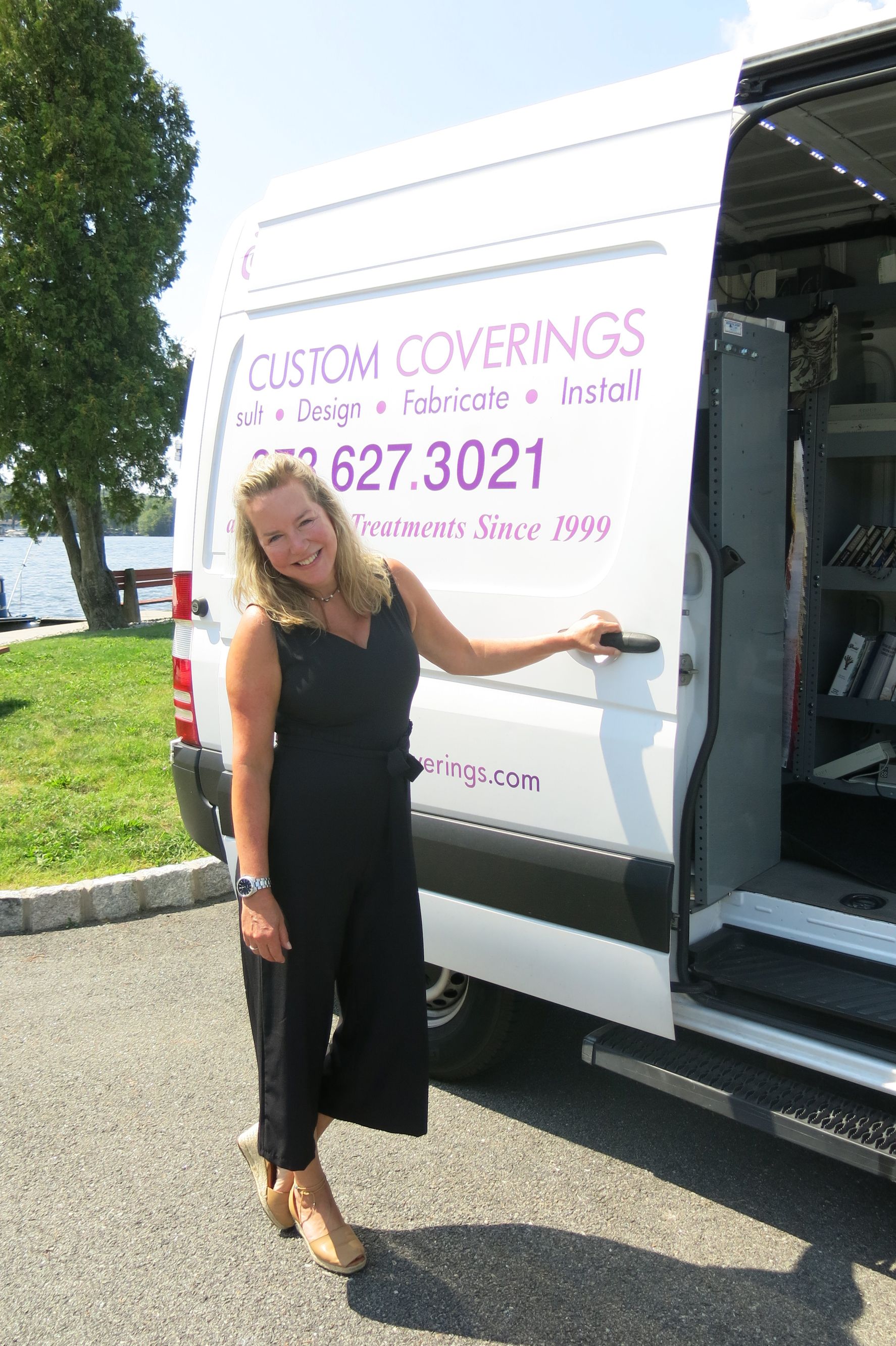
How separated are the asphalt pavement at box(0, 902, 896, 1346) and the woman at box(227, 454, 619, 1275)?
0.15 meters

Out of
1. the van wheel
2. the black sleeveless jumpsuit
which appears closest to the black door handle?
the black sleeveless jumpsuit

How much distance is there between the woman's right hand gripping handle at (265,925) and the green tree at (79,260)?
1643 cm

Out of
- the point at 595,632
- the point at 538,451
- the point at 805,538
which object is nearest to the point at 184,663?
the point at 538,451

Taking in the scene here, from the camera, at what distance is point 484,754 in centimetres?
295

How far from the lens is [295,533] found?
2494 mm

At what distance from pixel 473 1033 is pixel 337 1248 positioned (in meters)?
0.83

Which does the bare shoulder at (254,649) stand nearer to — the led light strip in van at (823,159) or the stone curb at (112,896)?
the led light strip in van at (823,159)

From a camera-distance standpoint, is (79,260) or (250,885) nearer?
(250,885)

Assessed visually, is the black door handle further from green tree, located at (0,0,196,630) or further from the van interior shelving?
green tree, located at (0,0,196,630)

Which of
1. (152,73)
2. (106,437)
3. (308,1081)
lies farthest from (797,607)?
(152,73)

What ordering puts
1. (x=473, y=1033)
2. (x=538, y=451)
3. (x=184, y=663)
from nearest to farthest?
(x=538, y=451)
(x=473, y=1033)
(x=184, y=663)

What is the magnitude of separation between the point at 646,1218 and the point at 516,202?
102 inches

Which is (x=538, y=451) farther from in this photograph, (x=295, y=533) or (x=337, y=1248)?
(x=337, y=1248)

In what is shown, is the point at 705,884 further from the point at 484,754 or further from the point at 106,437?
the point at 106,437
